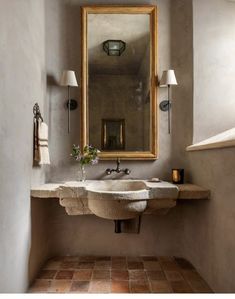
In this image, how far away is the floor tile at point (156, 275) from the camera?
71.7 inches

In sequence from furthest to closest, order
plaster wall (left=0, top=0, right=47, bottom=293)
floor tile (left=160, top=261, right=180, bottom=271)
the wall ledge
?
floor tile (left=160, top=261, right=180, bottom=271)
the wall ledge
plaster wall (left=0, top=0, right=47, bottom=293)

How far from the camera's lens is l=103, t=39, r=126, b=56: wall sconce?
7.05 ft

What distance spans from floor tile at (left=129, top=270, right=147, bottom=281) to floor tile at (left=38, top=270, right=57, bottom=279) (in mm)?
637

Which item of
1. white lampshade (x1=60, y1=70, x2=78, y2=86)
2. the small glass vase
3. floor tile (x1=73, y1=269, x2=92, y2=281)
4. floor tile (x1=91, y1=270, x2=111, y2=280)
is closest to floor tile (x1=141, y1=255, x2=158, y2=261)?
floor tile (x1=91, y1=270, x2=111, y2=280)

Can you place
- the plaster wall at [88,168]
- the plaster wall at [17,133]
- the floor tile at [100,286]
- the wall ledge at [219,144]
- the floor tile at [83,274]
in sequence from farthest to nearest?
the plaster wall at [88,168] < the floor tile at [83,274] < the floor tile at [100,286] < the wall ledge at [219,144] < the plaster wall at [17,133]

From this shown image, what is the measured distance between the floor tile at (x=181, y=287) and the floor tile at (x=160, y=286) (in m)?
0.04

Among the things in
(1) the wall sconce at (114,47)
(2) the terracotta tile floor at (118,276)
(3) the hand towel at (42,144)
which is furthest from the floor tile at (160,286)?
(1) the wall sconce at (114,47)

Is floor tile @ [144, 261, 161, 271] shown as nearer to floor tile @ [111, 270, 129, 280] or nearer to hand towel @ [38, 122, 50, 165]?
floor tile @ [111, 270, 129, 280]

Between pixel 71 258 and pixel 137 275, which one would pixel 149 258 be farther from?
pixel 71 258

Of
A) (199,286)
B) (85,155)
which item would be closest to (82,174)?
(85,155)

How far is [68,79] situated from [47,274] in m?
1.69

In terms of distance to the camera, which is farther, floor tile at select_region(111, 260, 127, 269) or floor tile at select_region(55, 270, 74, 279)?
floor tile at select_region(111, 260, 127, 269)

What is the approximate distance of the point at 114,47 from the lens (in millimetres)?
2156

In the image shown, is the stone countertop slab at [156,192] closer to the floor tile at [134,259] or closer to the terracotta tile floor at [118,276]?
the terracotta tile floor at [118,276]
